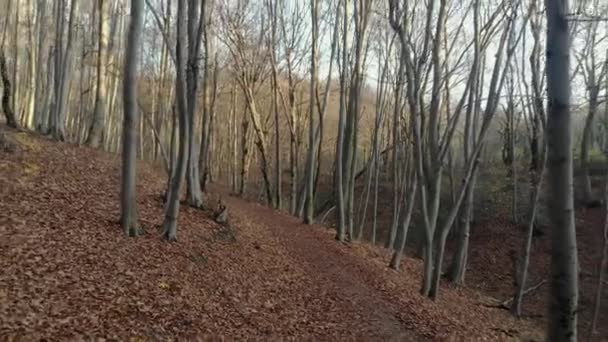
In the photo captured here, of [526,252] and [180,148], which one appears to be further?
[526,252]

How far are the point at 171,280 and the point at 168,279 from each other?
52 millimetres

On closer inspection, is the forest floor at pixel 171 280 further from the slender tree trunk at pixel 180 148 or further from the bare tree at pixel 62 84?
the bare tree at pixel 62 84

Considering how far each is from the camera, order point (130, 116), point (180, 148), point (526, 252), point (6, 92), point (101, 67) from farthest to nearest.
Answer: point (101, 67)
point (6, 92)
point (526, 252)
point (180, 148)
point (130, 116)

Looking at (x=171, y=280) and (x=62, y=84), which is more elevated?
(x=62, y=84)

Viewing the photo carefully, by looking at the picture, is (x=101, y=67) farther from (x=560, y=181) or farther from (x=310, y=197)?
(x=560, y=181)

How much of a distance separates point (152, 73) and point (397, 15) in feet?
78.9

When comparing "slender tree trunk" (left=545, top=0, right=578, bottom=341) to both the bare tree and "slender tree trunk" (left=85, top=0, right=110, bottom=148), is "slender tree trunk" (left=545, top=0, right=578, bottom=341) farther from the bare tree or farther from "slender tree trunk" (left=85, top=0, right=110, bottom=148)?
the bare tree

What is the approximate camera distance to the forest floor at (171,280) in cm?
576

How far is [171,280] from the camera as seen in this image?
7391 mm

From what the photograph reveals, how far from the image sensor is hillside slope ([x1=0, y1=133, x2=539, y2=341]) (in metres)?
5.76

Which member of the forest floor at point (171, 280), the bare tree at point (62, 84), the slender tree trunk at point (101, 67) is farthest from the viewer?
A: the bare tree at point (62, 84)

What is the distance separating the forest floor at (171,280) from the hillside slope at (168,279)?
0.09ft

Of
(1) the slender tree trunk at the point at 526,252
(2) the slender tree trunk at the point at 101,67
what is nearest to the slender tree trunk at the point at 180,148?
(2) the slender tree trunk at the point at 101,67

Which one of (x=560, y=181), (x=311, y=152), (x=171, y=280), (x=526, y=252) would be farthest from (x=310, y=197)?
(x=560, y=181)
